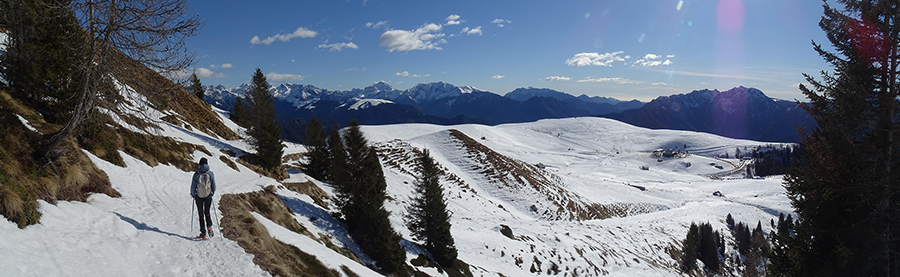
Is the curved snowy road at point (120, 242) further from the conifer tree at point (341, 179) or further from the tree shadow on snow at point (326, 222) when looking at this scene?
the conifer tree at point (341, 179)

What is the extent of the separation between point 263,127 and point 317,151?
5988 mm

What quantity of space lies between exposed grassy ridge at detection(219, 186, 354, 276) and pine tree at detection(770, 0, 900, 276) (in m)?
18.7

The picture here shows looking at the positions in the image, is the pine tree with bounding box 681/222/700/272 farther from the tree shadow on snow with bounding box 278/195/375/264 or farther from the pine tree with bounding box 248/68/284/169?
the pine tree with bounding box 248/68/284/169

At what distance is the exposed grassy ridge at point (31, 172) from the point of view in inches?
341

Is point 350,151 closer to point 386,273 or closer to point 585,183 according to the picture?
point 386,273

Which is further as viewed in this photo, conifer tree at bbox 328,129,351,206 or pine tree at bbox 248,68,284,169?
pine tree at bbox 248,68,284,169

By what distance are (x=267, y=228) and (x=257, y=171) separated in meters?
16.1

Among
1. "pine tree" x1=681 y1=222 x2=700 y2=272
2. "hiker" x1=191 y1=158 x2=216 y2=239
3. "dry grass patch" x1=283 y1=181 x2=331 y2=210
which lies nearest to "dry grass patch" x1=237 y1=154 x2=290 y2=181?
"dry grass patch" x1=283 y1=181 x2=331 y2=210

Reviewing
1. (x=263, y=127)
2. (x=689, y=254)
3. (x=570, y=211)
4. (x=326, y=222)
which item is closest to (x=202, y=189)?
(x=326, y=222)

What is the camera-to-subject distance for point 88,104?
36.7 ft

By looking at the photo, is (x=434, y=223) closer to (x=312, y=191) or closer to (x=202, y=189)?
Result: (x=312, y=191)

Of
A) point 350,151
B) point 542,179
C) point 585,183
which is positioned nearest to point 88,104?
point 350,151

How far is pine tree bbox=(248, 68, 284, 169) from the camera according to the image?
32281 mm

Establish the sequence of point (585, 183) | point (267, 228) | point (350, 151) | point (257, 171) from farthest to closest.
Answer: point (585, 183), point (257, 171), point (350, 151), point (267, 228)
